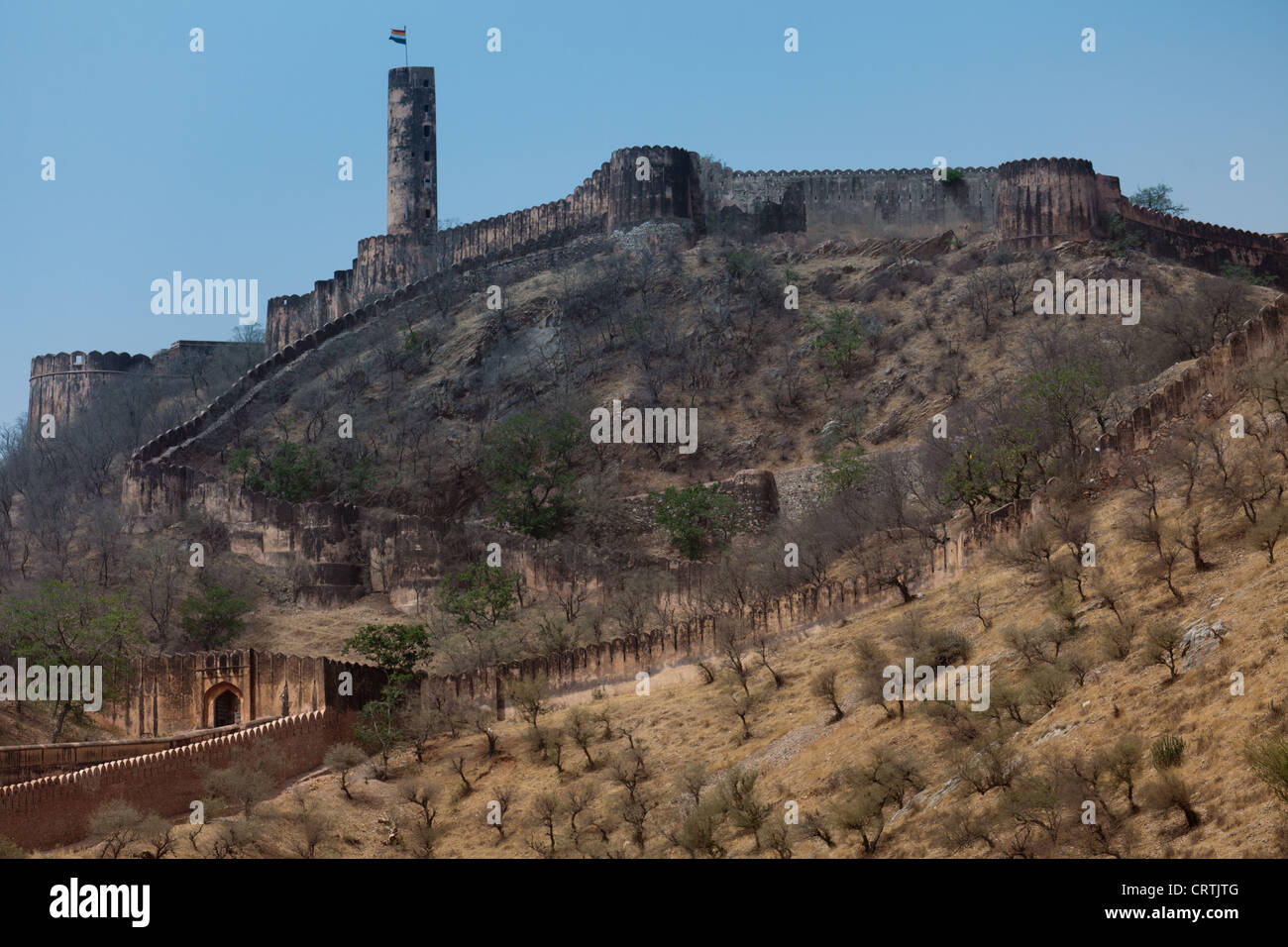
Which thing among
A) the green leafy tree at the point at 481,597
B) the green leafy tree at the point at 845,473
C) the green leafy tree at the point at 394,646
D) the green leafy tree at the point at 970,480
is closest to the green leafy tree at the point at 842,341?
the green leafy tree at the point at 845,473

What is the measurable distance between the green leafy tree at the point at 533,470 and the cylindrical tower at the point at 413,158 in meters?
14.7

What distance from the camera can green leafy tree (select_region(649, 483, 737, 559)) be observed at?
44.3 metres

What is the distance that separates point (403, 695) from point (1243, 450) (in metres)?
15.1

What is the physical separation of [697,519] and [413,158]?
970 inches

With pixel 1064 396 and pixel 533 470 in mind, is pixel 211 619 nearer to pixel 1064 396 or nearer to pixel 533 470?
pixel 533 470

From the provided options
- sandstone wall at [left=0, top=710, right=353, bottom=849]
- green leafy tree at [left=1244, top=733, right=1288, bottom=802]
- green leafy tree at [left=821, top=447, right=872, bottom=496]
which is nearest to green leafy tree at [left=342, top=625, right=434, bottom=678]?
sandstone wall at [left=0, top=710, right=353, bottom=849]

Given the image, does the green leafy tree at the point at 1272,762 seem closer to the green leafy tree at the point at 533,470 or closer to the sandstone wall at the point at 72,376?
the green leafy tree at the point at 533,470

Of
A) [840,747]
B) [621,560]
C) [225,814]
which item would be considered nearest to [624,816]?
[840,747]

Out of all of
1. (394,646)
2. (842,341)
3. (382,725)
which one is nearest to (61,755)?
(382,725)

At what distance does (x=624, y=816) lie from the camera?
84.3 feet

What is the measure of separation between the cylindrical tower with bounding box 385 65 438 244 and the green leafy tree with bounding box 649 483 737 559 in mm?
22021

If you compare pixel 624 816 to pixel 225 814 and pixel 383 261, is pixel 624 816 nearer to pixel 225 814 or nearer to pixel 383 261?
pixel 225 814

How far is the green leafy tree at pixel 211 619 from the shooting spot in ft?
138

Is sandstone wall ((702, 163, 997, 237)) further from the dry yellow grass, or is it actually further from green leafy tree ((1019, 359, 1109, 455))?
the dry yellow grass
